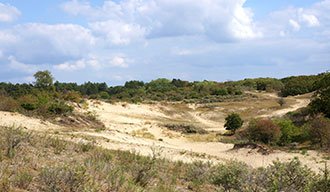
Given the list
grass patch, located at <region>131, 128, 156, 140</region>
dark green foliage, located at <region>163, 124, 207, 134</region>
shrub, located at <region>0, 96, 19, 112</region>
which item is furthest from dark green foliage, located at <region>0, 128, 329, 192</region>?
dark green foliage, located at <region>163, 124, 207, 134</region>

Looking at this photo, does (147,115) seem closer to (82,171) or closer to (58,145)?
(58,145)

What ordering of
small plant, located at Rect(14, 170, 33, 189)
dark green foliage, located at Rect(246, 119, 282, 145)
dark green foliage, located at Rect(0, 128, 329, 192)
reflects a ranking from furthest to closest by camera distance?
dark green foliage, located at Rect(246, 119, 282, 145), dark green foliage, located at Rect(0, 128, 329, 192), small plant, located at Rect(14, 170, 33, 189)

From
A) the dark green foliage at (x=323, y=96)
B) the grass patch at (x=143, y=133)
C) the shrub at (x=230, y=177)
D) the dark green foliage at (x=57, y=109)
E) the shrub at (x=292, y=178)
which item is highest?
the dark green foliage at (x=323, y=96)

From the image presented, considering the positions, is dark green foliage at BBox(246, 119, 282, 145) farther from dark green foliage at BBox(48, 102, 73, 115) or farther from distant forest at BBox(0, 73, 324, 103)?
distant forest at BBox(0, 73, 324, 103)

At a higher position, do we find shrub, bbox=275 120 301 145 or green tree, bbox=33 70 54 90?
green tree, bbox=33 70 54 90

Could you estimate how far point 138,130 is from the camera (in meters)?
32.9

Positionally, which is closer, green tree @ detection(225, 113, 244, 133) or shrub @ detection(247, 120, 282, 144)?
shrub @ detection(247, 120, 282, 144)

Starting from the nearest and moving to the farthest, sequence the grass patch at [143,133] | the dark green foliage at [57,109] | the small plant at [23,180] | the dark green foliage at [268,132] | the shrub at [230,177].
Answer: the small plant at [23,180]
the shrub at [230,177]
the dark green foliage at [268,132]
the dark green foliage at [57,109]
the grass patch at [143,133]

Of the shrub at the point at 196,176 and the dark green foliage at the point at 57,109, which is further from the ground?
the dark green foliage at the point at 57,109

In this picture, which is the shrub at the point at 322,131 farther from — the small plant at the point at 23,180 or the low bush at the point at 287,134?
the small plant at the point at 23,180

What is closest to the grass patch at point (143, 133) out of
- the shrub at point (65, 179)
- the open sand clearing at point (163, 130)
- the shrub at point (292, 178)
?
the open sand clearing at point (163, 130)

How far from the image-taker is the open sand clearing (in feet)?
56.2

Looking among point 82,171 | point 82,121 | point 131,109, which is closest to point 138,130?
point 82,121

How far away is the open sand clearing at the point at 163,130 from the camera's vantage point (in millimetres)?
17125
